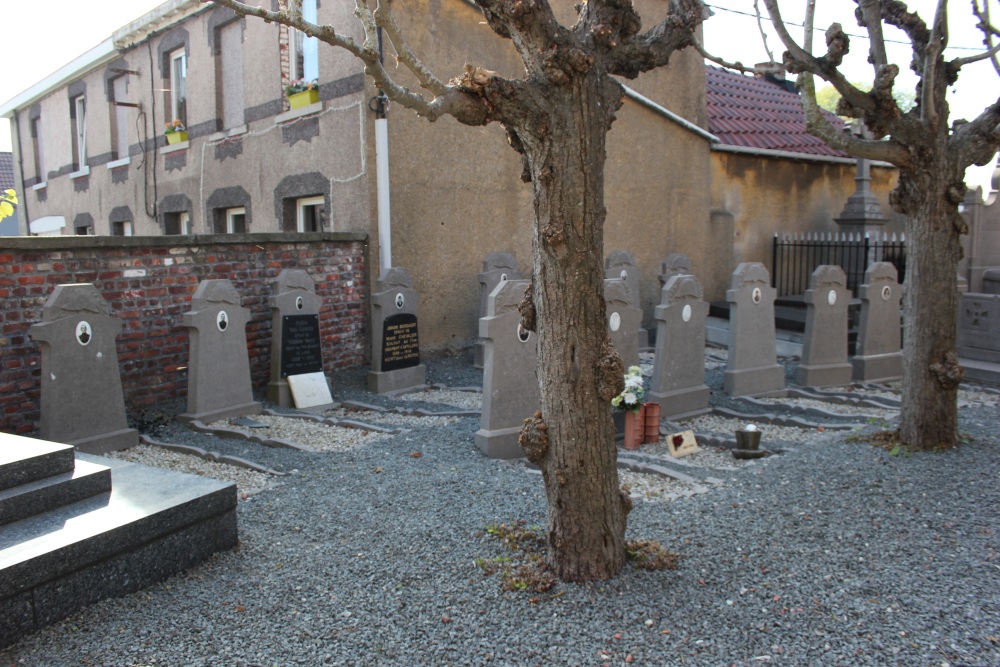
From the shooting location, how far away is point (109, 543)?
3.72m

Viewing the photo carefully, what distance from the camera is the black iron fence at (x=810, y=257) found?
15.0m

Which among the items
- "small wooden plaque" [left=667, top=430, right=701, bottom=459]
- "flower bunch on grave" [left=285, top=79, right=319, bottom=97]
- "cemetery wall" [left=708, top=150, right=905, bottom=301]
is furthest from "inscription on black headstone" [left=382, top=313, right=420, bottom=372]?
"cemetery wall" [left=708, top=150, right=905, bottom=301]

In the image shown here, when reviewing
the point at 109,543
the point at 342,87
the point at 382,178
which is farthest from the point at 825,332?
the point at 109,543

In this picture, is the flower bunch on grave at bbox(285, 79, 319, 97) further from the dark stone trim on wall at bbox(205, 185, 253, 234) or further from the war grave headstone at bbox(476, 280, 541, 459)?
the war grave headstone at bbox(476, 280, 541, 459)

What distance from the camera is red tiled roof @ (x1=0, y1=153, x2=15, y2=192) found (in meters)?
33.1

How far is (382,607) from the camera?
141 inches

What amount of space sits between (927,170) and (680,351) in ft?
10.2

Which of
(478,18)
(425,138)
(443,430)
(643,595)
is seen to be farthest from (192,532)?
(478,18)

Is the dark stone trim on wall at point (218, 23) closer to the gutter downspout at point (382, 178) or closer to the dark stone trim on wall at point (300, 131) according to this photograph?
the dark stone trim on wall at point (300, 131)

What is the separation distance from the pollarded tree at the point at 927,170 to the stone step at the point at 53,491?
17.8ft

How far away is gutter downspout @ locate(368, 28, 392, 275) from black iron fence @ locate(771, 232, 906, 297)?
8.53 m

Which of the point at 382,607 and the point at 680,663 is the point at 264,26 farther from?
the point at 680,663

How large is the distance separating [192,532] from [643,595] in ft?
7.73

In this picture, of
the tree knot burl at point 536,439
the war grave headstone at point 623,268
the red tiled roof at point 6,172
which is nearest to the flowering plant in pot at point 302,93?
the war grave headstone at point 623,268
